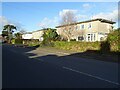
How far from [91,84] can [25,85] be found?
8.62 feet

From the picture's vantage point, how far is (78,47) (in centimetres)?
3628

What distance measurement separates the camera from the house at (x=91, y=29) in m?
58.2

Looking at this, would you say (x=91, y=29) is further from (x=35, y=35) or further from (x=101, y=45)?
(x=35, y=35)

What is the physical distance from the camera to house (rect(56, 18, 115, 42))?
58.2m

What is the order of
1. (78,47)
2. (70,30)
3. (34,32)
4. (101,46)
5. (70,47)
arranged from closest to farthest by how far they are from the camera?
(101,46)
(78,47)
(70,47)
(70,30)
(34,32)

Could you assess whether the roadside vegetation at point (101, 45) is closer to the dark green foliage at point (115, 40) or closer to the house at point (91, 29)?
the dark green foliage at point (115, 40)

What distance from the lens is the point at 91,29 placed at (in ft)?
196

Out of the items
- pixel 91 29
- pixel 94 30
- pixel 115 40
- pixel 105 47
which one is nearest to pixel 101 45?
pixel 105 47

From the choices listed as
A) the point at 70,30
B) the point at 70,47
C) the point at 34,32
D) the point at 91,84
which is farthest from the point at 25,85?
the point at 34,32

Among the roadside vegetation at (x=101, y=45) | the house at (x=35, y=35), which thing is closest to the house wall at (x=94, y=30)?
the roadside vegetation at (x=101, y=45)

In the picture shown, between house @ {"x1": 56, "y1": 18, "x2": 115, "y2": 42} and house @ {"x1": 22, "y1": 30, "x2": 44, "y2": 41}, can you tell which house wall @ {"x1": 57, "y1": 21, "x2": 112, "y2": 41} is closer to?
house @ {"x1": 56, "y1": 18, "x2": 115, "y2": 42}

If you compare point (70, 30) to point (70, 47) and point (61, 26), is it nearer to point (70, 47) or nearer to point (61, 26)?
point (61, 26)

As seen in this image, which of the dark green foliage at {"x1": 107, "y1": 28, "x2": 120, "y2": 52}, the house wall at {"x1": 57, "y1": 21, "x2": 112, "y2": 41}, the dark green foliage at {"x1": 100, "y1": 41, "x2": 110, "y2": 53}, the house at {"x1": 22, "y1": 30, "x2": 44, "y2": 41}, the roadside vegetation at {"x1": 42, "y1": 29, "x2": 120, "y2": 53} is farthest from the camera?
the house at {"x1": 22, "y1": 30, "x2": 44, "y2": 41}

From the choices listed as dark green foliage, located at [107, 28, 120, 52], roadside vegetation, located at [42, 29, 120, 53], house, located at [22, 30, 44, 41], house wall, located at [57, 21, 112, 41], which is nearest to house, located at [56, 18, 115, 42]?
house wall, located at [57, 21, 112, 41]
